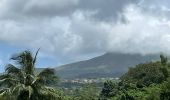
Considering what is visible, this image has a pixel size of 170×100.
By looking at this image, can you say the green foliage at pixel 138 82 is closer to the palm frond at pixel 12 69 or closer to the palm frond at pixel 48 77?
the palm frond at pixel 48 77

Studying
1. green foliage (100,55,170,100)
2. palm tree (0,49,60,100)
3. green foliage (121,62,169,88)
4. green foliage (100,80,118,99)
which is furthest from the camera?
green foliage (100,80,118,99)

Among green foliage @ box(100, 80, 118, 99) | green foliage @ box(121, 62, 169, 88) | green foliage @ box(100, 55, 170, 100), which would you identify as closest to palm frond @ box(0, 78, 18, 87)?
green foliage @ box(100, 55, 170, 100)

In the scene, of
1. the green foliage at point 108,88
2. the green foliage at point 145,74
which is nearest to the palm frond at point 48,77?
the green foliage at point 145,74

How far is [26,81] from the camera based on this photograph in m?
46.8

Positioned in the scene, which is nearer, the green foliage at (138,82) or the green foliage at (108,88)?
the green foliage at (138,82)

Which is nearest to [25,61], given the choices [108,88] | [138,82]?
[138,82]

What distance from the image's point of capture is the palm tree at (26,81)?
45.7 meters

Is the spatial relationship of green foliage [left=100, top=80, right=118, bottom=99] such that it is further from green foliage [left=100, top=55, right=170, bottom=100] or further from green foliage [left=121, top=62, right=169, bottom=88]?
green foliage [left=121, top=62, right=169, bottom=88]

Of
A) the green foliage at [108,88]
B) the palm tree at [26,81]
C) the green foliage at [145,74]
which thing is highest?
the green foliage at [145,74]

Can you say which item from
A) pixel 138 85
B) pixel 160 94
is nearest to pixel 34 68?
pixel 160 94

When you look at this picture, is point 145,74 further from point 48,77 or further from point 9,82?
point 9,82

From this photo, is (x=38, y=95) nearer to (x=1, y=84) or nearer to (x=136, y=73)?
(x=1, y=84)

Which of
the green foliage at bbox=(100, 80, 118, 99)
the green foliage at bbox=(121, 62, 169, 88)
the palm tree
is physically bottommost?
the palm tree

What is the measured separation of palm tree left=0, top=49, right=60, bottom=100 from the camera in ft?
150
